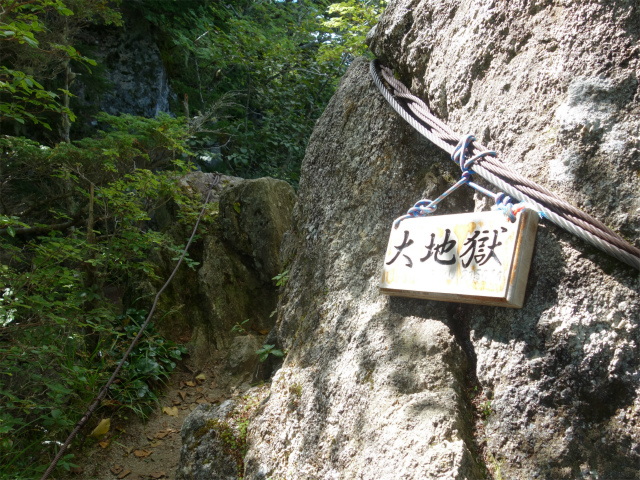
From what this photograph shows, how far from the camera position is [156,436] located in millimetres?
3805

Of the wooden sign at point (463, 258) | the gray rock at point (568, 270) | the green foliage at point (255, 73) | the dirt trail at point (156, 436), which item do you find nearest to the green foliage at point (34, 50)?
the wooden sign at point (463, 258)

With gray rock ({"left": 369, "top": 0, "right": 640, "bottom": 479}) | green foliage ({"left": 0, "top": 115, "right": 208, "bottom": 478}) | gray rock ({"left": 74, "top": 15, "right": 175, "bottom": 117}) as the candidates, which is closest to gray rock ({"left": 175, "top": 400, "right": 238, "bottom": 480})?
green foliage ({"left": 0, "top": 115, "right": 208, "bottom": 478})

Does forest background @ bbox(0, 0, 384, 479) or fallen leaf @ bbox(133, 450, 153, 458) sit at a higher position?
forest background @ bbox(0, 0, 384, 479)

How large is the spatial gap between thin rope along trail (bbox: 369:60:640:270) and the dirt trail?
125 inches

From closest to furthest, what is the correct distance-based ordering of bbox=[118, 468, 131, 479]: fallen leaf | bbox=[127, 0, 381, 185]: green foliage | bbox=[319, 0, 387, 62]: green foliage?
bbox=[118, 468, 131, 479]: fallen leaf → bbox=[319, 0, 387, 62]: green foliage → bbox=[127, 0, 381, 185]: green foliage

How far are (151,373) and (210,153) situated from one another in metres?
4.82

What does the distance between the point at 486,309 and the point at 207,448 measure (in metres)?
1.71

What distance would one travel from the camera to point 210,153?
800 cm

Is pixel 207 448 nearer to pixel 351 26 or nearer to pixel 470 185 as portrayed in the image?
pixel 470 185

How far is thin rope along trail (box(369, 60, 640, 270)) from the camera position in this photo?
1.23m

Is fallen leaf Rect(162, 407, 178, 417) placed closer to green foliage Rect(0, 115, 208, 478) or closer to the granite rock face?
green foliage Rect(0, 115, 208, 478)

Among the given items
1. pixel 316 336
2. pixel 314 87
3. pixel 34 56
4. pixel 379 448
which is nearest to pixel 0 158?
pixel 34 56

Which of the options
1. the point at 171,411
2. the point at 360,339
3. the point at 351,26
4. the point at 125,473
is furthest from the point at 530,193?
the point at 351,26

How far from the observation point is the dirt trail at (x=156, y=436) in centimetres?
340
